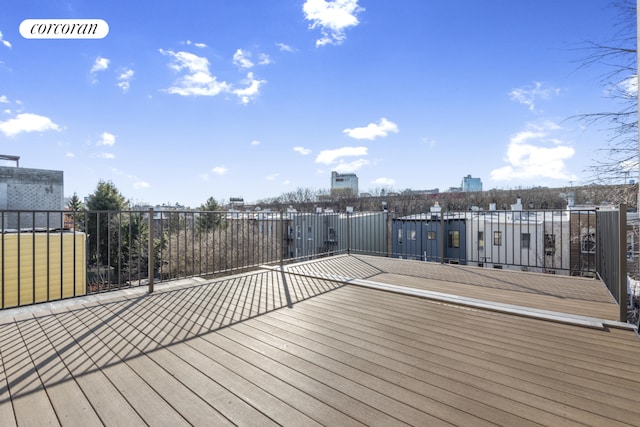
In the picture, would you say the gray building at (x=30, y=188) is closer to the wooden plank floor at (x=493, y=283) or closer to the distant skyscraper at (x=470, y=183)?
the wooden plank floor at (x=493, y=283)

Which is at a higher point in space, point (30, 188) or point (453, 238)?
point (30, 188)

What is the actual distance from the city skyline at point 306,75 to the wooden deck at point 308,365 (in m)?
4.83

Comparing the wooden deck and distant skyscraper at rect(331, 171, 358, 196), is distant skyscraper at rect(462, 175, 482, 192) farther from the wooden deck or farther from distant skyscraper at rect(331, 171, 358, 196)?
the wooden deck

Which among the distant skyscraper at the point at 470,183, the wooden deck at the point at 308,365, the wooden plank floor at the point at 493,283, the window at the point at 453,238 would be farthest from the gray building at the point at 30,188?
the distant skyscraper at the point at 470,183

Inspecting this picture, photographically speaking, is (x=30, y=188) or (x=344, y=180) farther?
(x=344, y=180)

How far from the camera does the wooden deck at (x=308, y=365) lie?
4.61 feet

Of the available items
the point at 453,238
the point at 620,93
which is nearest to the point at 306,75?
the point at 620,93

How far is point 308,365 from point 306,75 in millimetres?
12216

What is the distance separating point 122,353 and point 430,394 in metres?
1.96

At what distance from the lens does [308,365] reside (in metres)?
1.85

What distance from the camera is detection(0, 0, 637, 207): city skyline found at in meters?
6.01

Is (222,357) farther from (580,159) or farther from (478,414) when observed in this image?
(580,159)

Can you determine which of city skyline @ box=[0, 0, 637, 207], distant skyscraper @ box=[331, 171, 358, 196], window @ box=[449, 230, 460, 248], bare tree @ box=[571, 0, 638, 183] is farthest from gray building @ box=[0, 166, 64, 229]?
distant skyscraper @ box=[331, 171, 358, 196]

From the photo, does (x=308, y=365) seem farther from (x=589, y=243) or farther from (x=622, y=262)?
(x=589, y=243)
